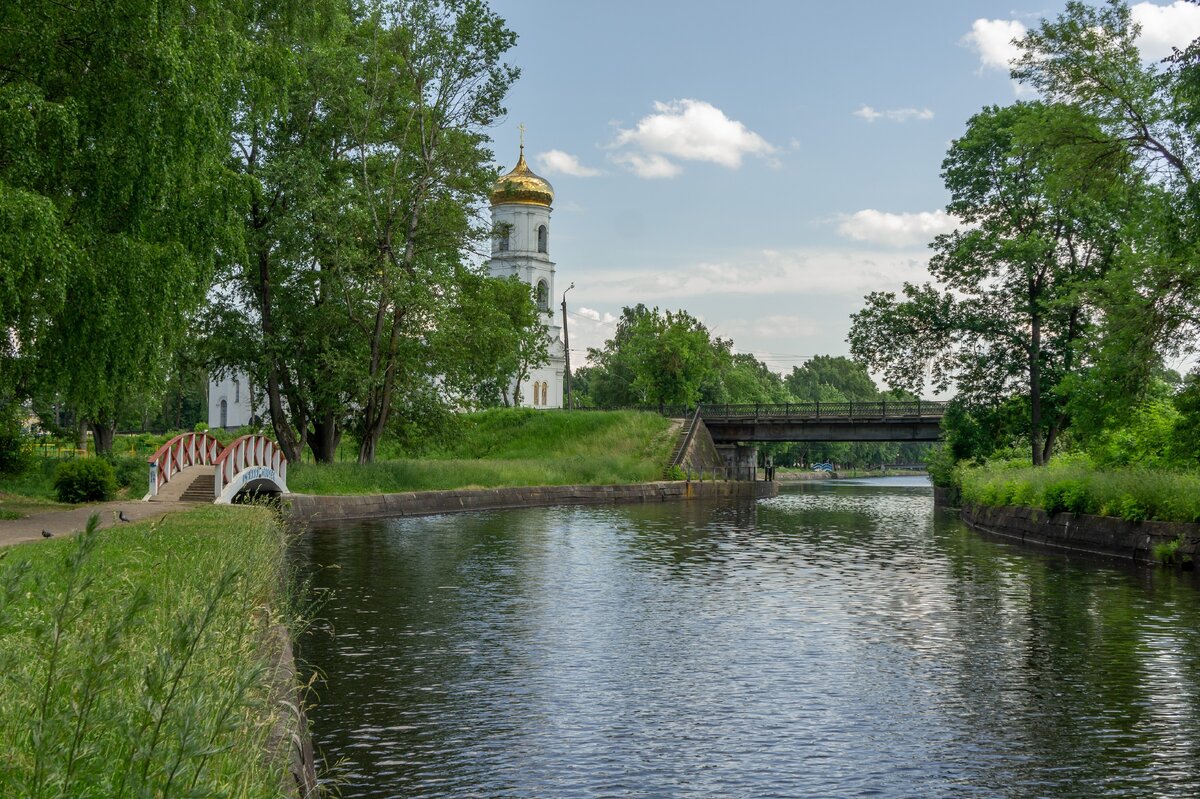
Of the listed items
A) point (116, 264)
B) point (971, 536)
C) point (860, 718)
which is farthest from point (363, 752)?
point (971, 536)

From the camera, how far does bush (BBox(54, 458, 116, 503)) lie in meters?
28.2

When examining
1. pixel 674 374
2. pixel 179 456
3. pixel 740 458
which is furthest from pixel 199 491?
pixel 674 374

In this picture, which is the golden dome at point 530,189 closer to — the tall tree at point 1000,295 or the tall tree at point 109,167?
the tall tree at point 1000,295

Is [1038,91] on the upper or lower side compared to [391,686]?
upper

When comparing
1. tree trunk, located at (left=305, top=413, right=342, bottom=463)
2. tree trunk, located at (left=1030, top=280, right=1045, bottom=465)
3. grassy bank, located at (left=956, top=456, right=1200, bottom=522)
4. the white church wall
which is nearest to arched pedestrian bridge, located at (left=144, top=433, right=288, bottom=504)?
tree trunk, located at (left=305, top=413, right=342, bottom=463)

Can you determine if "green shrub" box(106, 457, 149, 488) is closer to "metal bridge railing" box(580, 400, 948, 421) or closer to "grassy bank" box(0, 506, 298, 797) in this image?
"grassy bank" box(0, 506, 298, 797)

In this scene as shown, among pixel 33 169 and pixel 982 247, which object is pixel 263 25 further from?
pixel 982 247

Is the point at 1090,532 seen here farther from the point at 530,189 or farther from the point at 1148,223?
the point at 530,189

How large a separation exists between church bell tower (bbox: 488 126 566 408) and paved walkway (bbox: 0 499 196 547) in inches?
2679

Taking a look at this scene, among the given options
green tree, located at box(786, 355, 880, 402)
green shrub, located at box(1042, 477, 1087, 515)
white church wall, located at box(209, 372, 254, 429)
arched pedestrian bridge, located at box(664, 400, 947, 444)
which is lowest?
green shrub, located at box(1042, 477, 1087, 515)

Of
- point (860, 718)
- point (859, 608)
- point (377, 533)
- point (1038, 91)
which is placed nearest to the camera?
point (860, 718)

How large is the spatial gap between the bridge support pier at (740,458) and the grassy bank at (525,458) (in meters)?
10.6

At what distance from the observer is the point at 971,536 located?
105 feet

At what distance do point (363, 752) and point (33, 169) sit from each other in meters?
13.6
